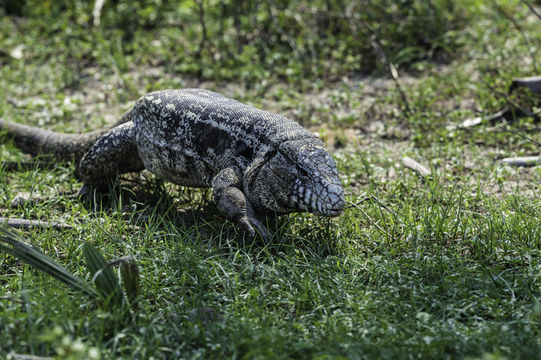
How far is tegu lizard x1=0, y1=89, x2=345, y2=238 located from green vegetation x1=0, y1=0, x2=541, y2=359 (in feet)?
0.89

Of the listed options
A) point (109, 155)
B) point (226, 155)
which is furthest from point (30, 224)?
point (226, 155)

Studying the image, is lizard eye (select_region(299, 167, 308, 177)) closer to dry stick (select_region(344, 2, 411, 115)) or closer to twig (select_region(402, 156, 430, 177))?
twig (select_region(402, 156, 430, 177))

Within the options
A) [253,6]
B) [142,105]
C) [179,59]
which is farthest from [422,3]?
[142,105]

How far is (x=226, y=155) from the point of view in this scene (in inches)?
179

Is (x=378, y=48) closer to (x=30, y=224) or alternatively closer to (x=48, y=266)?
(x=30, y=224)

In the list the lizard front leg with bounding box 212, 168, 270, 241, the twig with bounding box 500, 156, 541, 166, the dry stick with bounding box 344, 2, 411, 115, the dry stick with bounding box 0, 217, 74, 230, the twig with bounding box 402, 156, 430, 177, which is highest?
the dry stick with bounding box 344, 2, 411, 115

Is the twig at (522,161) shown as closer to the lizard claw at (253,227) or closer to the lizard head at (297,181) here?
the lizard head at (297,181)

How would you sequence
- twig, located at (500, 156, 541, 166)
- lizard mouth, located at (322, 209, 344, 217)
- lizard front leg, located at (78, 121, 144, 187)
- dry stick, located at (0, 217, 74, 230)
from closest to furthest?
lizard mouth, located at (322, 209, 344, 217)
dry stick, located at (0, 217, 74, 230)
lizard front leg, located at (78, 121, 144, 187)
twig, located at (500, 156, 541, 166)

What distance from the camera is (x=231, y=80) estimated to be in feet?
26.2

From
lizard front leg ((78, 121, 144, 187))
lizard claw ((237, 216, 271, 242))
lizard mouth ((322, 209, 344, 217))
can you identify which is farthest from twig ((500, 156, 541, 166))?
lizard front leg ((78, 121, 144, 187))

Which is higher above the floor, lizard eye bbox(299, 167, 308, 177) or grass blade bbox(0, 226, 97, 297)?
lizard eye bbox(299, 167, 308, 177)

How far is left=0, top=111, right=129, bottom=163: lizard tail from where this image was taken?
5.64m

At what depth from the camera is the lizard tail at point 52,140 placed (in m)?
5.64

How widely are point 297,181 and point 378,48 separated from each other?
12.6 feet
